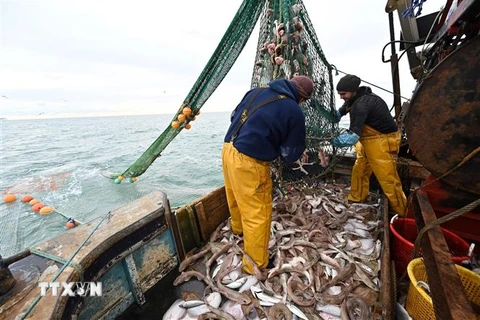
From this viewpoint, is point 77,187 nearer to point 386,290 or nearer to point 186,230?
point 186,230

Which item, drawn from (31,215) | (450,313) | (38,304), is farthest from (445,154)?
(31,215)

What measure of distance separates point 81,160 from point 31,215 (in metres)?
9.43

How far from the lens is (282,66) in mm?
3260

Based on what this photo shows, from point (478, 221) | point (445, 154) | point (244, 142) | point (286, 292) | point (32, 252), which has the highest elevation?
point (244, 142)

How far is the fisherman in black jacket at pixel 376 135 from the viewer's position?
3.48 meters

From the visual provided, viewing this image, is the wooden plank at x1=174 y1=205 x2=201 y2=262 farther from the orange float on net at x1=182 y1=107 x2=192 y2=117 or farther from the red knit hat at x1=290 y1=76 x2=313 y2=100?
the red knit hat at x1=290 y1=76 x2=313 y2=100

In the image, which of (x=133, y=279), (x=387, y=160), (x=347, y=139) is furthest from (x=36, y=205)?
(x=387, y=160)

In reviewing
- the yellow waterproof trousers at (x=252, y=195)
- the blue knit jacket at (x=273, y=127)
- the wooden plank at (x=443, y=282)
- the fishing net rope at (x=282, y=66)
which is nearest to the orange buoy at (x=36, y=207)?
the fishing net rope at (x=282, y=66)

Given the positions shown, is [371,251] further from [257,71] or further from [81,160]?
[81,160]

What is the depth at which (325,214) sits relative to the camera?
398cm

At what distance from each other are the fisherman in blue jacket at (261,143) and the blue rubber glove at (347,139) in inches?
52.7

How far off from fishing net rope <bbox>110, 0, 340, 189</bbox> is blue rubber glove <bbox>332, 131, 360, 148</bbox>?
0.22 m

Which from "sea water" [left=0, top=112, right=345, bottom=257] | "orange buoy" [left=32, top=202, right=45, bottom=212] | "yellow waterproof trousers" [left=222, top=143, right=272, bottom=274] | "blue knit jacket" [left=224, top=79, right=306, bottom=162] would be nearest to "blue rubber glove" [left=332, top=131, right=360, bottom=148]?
"blue knit jacket" [left=224, top=79, right=306, bottom=162]

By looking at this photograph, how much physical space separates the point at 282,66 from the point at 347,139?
62.5 inches
